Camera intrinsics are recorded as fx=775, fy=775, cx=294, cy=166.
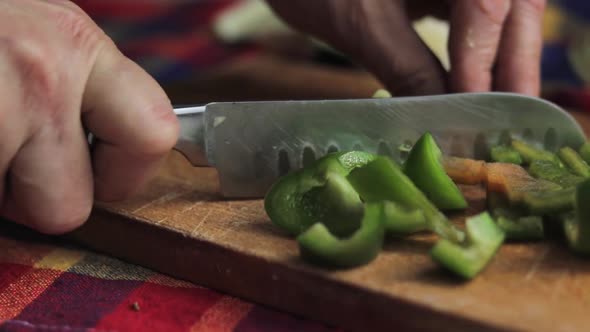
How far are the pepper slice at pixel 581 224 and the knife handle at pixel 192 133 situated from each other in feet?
2.01

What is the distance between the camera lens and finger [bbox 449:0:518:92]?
166cm

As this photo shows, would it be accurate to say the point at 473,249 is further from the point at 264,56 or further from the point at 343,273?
the point at 264,56

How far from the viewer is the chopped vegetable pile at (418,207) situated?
1.05 m

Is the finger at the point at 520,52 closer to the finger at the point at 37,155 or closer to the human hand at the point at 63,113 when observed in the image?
the human hand at the point at 63,113

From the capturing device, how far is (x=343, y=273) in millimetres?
1062

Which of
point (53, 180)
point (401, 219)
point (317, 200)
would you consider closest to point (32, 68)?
point (53, 180)

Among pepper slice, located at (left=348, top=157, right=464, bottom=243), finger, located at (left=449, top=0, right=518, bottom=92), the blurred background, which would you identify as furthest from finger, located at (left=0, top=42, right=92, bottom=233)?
the blurred background

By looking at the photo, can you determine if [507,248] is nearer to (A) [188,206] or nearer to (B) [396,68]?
(A) [188,206]

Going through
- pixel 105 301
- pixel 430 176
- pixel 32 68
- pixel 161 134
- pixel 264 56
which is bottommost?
pixel 264 56

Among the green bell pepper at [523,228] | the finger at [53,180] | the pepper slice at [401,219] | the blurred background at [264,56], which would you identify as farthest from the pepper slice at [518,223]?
the blurred background at [264,56]

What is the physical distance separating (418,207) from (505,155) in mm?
346

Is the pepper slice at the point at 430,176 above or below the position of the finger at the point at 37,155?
below

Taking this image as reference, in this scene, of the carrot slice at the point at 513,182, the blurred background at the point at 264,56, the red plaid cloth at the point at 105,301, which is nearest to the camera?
the red plaid cloth at the point at 105,301

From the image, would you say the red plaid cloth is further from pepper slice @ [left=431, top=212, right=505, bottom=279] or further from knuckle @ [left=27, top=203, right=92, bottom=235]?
pepper slice @ [left=431, top=212, right=505, bottom=279]
